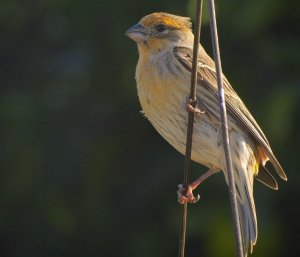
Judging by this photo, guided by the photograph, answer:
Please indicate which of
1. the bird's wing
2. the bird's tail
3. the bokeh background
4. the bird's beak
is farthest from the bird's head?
the bird's tail

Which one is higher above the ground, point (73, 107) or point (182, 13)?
point (182, 13)

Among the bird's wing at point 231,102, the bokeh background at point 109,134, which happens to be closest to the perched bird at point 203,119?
the bird's wing at point 231,102

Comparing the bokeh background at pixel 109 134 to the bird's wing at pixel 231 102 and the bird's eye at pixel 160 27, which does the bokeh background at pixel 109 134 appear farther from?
the bird's wing at pixel 231 102

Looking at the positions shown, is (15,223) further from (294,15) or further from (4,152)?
(294,15)

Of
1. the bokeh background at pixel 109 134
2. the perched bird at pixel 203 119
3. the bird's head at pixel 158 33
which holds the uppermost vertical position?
the bird's head at pixel 158 33

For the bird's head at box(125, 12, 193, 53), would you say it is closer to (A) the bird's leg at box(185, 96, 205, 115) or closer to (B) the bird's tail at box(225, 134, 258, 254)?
(A) the bird's leg at box(185, 96, 205, 115)

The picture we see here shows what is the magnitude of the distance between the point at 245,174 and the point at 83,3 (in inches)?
101

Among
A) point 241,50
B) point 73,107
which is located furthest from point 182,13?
point 73,107

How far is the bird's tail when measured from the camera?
6.35 meters

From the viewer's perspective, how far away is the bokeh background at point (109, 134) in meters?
7.90

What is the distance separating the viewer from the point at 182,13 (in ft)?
26.3

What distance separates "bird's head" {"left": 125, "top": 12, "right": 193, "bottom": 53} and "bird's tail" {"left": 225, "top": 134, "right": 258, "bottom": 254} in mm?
708

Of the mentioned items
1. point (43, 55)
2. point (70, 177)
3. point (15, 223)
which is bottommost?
point (15, 223)

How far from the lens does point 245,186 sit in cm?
650
